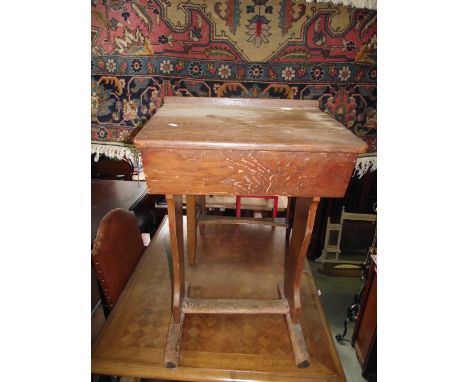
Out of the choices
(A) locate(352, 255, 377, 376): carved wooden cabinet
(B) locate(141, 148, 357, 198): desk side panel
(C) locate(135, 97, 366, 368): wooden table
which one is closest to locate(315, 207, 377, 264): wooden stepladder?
(A) locate(352, 255, 377, 376): carved wooden cabinet

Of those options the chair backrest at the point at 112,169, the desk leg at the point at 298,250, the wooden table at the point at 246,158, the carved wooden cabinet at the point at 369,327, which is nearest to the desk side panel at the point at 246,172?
the wooden table at the point at 246,158

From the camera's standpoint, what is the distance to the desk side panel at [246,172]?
68cm

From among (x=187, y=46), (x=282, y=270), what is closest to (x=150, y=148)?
(x=282, y=270)

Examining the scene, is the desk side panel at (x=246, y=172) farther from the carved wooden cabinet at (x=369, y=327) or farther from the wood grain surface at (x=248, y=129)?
the carved wooden cabinet at (x=369, y=327)

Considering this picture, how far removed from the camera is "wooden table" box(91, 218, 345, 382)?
32.6 inches

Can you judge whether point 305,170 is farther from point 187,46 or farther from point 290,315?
point 187,46

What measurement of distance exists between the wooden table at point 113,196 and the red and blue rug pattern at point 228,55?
15.6 inches

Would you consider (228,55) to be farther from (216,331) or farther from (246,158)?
(216,331)

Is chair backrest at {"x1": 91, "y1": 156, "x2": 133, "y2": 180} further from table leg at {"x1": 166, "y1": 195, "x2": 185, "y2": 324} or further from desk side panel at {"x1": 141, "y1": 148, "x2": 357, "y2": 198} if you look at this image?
desk side panel at {"x1": 141, "y1": 148, "x2": 357, "y2": 198}

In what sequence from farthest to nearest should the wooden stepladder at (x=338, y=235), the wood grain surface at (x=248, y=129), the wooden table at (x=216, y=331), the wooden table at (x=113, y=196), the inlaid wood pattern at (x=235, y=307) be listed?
the wooden stepladder at (x=338, y=235)
the wooden table at (x=113, y=196)
the inlaid wood pattern at (x=235, y=307)
the wooden table at (x=216, y=331)
the wood grain surface at (x=248, y=129)

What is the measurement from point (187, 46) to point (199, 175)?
3.80 ft

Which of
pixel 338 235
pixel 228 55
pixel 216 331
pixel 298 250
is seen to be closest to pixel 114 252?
pixel 216 331

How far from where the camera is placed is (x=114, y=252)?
3.59 feet

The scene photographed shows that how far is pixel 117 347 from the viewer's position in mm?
892
